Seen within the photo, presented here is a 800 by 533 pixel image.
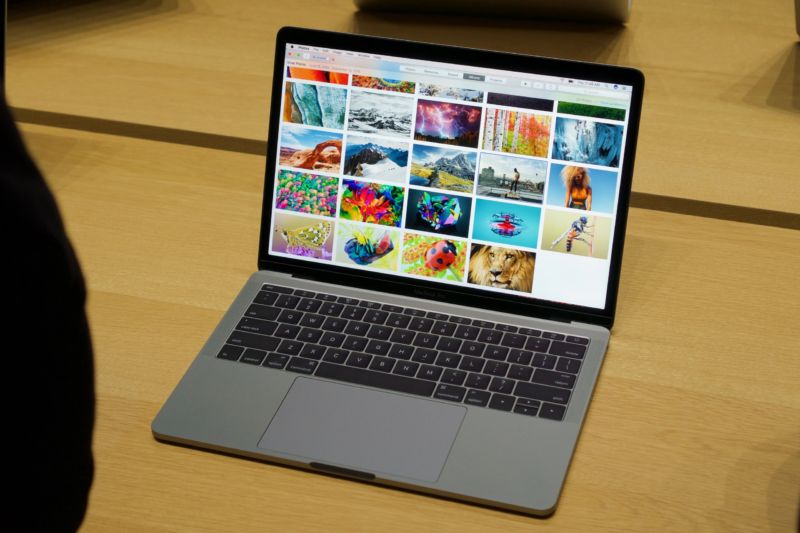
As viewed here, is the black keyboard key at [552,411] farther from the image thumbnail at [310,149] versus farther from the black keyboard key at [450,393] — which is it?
the image thumbnail at [310,149]

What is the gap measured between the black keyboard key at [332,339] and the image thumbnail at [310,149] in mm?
173

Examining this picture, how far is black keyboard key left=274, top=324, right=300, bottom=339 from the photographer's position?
944 mm

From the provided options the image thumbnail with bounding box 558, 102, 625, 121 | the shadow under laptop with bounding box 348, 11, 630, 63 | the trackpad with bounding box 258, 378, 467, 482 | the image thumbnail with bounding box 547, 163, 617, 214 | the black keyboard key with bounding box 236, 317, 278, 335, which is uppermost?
the shadow under laptop with bounding box 348, 11, 630, 63

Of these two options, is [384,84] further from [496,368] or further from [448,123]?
[496,368]

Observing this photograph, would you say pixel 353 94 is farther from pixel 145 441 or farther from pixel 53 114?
pixel 53 114

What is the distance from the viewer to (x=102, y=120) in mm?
1310

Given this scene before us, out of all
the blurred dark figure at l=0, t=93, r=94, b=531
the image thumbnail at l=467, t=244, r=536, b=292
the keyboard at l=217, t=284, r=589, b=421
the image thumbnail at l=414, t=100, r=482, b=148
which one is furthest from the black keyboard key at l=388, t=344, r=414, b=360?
the blurred dark figure at l=0, t=93, r=94, b=531

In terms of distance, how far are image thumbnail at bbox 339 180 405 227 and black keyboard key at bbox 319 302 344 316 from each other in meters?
0.09

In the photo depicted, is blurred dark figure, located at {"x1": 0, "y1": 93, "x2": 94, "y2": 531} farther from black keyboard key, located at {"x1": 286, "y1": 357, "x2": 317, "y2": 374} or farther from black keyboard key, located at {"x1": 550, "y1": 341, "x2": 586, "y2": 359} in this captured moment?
black keyboard key, located at {"x1": 550, "y1": 341, "x2": 586, "y2": 359}

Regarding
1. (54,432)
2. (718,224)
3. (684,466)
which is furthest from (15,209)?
(718,224)

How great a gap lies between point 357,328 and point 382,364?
0.18ft

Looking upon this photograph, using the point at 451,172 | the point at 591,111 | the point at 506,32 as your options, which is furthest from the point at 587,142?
the point at 506,32

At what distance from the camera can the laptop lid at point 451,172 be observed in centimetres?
96

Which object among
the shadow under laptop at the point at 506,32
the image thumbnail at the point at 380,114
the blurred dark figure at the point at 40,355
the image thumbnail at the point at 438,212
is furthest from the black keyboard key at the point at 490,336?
the shadow under laptop at the point at 506,32
